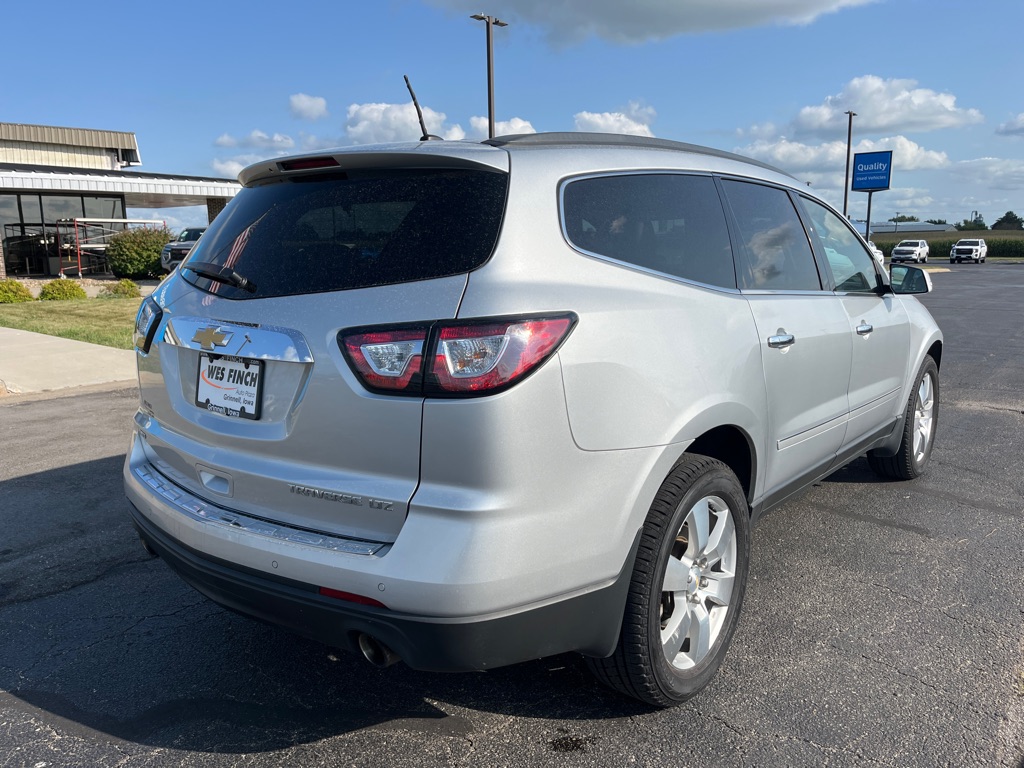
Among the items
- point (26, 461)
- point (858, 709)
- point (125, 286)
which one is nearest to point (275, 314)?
point (858, 709)

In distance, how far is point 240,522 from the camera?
2.41 m

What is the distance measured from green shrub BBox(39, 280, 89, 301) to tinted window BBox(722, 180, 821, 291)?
1960 cm

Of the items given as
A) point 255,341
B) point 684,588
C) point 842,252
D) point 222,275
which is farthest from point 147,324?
point 842,252

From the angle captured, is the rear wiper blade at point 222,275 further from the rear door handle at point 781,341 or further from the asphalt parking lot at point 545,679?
the rear door handle at point 781,341

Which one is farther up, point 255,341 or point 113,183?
point 113,183

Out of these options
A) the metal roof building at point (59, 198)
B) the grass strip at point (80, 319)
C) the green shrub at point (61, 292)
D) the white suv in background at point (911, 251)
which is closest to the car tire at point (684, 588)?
the grass strip at point (80, 319)

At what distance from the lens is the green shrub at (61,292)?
19.4 metres

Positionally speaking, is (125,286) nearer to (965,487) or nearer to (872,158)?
(965,487)

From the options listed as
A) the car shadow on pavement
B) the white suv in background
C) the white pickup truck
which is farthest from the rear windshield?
the white pickup truck

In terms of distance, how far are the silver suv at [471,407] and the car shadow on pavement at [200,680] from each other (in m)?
0.41

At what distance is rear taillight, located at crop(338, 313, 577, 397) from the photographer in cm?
208

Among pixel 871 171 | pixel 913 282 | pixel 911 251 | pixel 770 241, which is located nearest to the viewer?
pixel 770 241

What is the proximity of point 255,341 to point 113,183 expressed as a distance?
28.9 metres

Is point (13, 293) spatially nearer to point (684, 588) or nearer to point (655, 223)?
point (655, 223)
